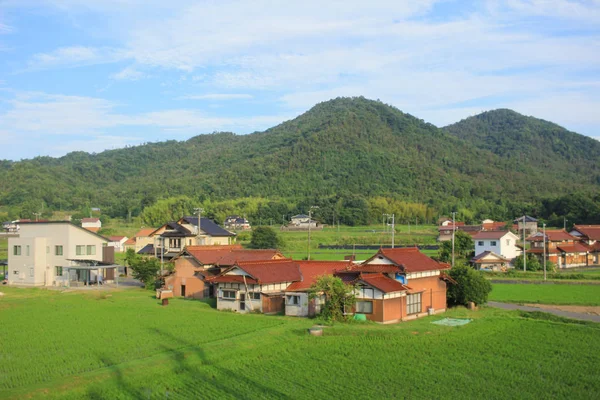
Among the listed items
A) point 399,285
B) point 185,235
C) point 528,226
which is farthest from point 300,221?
point 399,285

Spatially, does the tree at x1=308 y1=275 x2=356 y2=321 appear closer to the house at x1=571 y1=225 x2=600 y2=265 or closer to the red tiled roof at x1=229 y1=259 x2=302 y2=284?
the red tiled roof at x1=229 y1=259 x2=302 y2=284

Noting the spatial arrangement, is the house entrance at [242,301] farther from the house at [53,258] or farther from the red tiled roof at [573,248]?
the red tiled roof at [573,248]

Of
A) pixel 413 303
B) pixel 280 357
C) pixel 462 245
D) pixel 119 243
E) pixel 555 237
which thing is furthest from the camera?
pixel 119 243

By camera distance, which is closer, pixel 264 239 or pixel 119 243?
pixel 264 239

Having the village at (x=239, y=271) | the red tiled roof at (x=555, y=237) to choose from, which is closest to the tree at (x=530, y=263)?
the village at (x=239, y=271)

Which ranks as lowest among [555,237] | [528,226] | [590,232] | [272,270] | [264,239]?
[272,270]

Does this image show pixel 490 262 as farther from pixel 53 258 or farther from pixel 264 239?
pixel 53 258

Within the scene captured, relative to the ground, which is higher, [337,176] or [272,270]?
[337,176]
